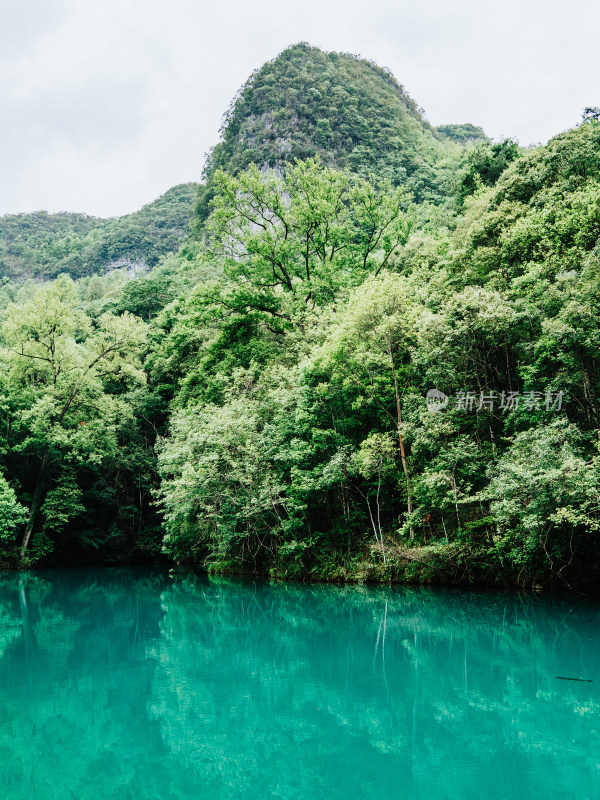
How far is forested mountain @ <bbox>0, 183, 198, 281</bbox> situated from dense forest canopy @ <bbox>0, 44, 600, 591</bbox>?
179 ft

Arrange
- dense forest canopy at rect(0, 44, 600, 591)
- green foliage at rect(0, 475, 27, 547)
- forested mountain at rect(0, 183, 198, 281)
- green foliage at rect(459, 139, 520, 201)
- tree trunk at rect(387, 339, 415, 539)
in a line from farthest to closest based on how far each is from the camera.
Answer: forested mountain at rect(0, 183, 198, 281)
green foliage at rect(459, 139, 520, 201)
green foliage at rect(0, 475, 27, 547)
tree trunk at rect(387, 339, 415, 539)
dense forest canopy at rect(0, 44, 600, 591)

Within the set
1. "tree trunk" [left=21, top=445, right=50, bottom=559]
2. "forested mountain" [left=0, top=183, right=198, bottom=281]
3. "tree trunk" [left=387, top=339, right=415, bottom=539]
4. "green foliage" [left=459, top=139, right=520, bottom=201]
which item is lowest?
"tree trunk" [left=21, top=445, right=50, bottom=559]

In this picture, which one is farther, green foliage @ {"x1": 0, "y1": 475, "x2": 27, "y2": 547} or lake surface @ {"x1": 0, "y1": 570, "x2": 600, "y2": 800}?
green foliage @ {"x1": 0, "y1": 475, "x2": 27, "y2": 547}

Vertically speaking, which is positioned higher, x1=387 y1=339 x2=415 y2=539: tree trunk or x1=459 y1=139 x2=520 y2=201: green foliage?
x1=459 y1=139 x2=520 y2=201: green foliage

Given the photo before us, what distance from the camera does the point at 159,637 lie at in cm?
1144

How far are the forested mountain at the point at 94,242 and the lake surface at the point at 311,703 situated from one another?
7149cm

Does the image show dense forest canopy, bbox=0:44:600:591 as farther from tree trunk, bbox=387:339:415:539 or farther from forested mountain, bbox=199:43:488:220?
forested mountain, bbox=199:43:488:220

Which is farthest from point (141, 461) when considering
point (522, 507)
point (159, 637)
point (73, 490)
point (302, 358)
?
point (522, 507)

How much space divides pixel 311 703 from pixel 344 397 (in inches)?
449

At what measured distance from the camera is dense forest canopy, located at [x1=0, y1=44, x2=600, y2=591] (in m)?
13.1

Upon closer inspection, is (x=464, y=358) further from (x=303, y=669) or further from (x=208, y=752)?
(x=208, y=752)

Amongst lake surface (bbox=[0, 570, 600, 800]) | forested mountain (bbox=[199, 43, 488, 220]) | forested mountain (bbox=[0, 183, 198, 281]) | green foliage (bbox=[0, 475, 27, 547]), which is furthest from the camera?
forested mountain (bbox=[0, 183, 198, 281])

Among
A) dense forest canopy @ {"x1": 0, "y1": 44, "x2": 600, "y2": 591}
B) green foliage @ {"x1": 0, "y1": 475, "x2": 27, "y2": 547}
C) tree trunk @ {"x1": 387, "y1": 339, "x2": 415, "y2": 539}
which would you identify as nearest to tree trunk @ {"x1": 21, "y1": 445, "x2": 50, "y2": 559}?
dense forest canopy @ {"x1": 0, "y1": 44, "x2": 600, "y2": 591}

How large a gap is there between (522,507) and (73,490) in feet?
64.8
